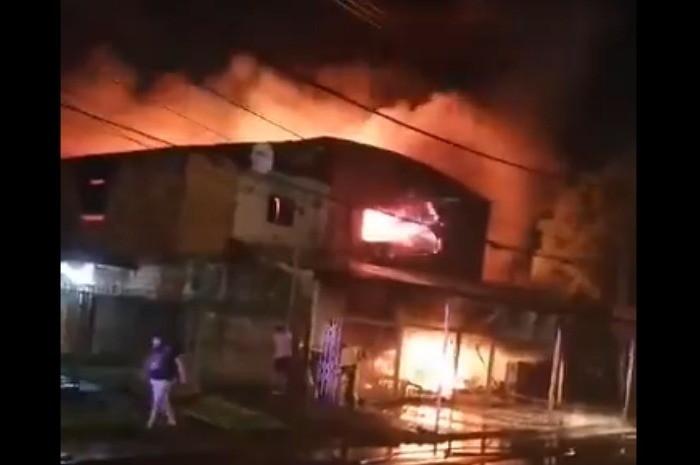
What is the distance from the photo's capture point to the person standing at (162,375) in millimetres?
1432

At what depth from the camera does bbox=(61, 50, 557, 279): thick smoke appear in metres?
1.42

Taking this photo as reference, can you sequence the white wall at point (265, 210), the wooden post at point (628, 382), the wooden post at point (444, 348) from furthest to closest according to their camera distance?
1. the wooden post at point (628, 382)
2. the wooden post at point (444, 348)
3. the white wall at point (265, 210)

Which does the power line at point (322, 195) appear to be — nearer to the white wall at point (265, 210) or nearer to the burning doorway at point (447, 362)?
the white wall at point (265, 210)

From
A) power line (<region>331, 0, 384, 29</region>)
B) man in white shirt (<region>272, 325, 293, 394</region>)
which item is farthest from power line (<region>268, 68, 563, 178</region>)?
man in white shirt (<region>272, 325, 293, 394</region>)

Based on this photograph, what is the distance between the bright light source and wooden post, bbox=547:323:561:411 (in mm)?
692

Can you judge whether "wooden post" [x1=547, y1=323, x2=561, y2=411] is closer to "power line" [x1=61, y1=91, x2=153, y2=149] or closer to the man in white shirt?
the man in white shirt

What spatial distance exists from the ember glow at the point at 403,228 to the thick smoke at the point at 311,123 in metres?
0.08

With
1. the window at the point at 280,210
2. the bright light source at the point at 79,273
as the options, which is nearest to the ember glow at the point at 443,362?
the window at the point at 280,210

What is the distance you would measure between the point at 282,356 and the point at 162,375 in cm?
16

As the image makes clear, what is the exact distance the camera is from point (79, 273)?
1397 millimetres

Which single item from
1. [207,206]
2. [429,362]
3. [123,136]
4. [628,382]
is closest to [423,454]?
[429,362]
